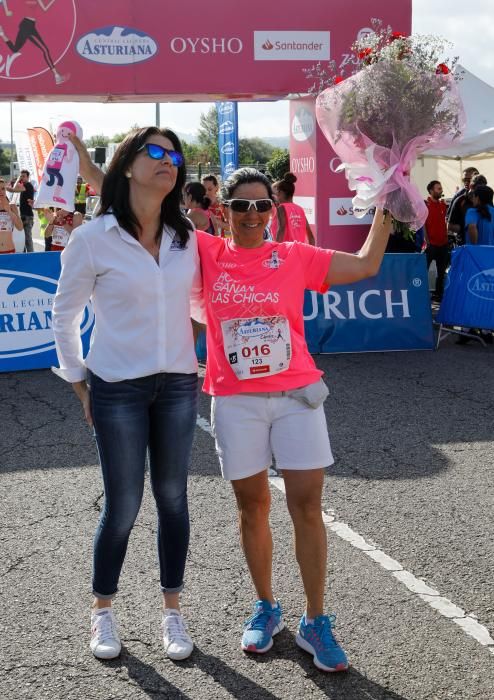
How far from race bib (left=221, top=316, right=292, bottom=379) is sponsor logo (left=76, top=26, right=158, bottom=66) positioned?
30.7ft

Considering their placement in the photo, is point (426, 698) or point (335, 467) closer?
point (426, 698)

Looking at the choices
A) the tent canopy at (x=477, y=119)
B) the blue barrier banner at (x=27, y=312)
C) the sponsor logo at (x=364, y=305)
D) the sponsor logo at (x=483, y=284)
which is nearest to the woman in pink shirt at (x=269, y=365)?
the blue barrier banner at (x=27, y=312)

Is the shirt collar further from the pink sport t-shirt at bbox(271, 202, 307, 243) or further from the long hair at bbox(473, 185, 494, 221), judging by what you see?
the long hair at bbox(473, 185, 494, 221)

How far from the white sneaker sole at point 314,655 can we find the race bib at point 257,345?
1088mm

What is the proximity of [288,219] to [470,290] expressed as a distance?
229 cm

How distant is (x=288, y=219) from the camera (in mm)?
10141

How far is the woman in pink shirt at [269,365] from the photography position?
345cm

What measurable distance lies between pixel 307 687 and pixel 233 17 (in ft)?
34.3

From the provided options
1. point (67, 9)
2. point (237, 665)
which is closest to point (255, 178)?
point (237, 665)

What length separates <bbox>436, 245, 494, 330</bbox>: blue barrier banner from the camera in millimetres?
10414

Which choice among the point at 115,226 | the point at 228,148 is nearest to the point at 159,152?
the point at 115,226

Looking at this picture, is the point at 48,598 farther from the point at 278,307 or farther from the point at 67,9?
the point at 67,9

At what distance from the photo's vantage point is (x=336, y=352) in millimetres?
10203

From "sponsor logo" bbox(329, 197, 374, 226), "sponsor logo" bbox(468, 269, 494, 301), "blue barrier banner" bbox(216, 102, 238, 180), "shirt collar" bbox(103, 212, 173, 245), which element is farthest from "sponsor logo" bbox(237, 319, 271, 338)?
"blue barrier banner" bbox(216, 102, 238, 180)
